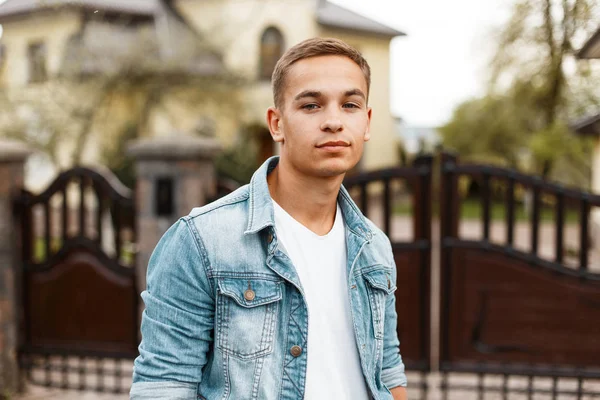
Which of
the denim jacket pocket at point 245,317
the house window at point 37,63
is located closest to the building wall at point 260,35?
the house window at point 37,63

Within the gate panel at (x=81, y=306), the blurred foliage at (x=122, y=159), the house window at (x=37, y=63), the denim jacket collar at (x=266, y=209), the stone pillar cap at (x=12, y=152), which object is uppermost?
the house window at (x=37, y=63)

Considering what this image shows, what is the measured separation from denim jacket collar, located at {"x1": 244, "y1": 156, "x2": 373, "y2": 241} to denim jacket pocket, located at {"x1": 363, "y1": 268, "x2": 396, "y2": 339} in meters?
0.11

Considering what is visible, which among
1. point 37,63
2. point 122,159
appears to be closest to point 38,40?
point 37,63

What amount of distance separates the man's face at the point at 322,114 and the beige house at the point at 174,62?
735 cm

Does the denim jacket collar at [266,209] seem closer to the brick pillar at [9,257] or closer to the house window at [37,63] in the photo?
the brick pillar at [9,257]

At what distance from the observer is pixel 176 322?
64.6 inches

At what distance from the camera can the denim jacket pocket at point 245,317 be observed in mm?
1657

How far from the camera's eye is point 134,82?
666 inches

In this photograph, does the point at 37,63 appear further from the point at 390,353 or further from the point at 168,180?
the point at 390,353

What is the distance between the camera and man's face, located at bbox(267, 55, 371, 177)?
1671 mm

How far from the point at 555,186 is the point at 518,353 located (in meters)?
1.24

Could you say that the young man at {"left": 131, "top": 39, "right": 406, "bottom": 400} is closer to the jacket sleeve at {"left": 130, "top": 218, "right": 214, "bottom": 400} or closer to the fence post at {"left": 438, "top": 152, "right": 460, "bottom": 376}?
the jacket sleeve at {"left": 130, "top": 218, "right": 214, "bottom": 400}

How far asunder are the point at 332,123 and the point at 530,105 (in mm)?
22098

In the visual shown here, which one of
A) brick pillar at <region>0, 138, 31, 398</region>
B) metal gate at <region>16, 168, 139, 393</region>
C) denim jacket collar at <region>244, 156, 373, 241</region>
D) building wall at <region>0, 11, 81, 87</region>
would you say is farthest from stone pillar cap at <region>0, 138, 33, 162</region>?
building wall at <region>0, 11, 81, 87</region>
